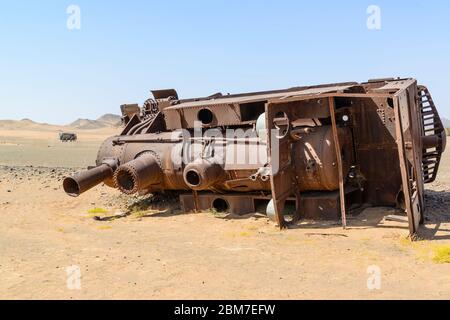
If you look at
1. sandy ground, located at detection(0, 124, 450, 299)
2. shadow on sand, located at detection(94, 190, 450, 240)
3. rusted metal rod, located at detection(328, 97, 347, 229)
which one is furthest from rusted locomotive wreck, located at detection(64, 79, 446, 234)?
sandy ground, located at detection(0, 124, 450, 299)

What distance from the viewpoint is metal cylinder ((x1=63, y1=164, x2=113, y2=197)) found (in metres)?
9.56

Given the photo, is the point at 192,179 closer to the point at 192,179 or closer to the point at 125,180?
the point at 192,179

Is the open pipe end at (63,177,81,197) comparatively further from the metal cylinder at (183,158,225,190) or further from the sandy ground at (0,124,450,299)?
the metal cylinder at (183,158,225,190)

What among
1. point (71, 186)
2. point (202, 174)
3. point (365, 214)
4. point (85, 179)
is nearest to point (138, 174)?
point (85, 179)

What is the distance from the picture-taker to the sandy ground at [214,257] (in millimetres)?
4809

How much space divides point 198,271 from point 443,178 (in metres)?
10.1

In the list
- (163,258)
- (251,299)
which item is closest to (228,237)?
(163,258)

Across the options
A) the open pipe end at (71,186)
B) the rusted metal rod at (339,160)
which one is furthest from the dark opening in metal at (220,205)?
the open pipe end at (71,186)

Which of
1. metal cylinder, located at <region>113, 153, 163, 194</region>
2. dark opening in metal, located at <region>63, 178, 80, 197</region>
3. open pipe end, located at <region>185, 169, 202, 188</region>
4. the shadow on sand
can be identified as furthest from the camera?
dark opening in metal, located at <region>63, 178, 80, 197</region>

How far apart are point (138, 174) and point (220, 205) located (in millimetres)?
1681

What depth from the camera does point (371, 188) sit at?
8.74 meters

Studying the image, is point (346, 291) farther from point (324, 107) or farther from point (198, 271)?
point (324, 107)

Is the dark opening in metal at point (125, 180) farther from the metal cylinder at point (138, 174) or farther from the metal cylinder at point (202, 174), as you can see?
the metal cylinder at point (202, 174)

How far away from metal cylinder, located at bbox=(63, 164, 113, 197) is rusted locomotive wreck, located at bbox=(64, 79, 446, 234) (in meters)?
0.02
